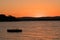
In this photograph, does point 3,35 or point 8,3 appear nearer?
point 3,35

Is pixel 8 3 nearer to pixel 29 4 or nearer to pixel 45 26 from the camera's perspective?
pixel 29 4

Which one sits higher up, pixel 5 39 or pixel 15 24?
pixel 15 24

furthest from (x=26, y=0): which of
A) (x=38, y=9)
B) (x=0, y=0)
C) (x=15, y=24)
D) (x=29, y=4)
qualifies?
(x=15, y=24)

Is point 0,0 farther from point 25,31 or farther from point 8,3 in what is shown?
point 25,31

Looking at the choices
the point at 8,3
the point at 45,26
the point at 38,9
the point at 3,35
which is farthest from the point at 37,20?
the point at 8,3

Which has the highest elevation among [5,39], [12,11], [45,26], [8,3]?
[8,3]

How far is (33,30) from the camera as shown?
129 cm

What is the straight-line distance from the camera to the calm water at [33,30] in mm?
1279

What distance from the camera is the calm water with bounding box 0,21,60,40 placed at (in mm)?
1279

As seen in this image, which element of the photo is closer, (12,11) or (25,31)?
(25,31)

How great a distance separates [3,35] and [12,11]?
591 mm

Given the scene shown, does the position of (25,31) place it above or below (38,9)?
below

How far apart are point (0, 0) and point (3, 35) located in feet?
2.42

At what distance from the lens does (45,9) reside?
1811mm
